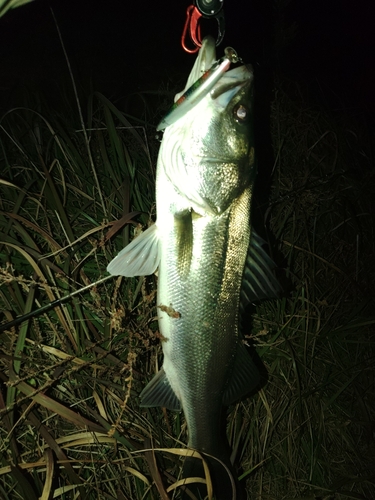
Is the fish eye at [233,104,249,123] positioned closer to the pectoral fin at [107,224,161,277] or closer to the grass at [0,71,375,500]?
the pectoral fin at [107,224,161,277]

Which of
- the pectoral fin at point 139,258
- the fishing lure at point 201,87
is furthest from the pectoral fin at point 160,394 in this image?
the fishing lure at point 201,87

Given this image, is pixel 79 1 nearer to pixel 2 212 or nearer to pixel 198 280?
pixel 2 212

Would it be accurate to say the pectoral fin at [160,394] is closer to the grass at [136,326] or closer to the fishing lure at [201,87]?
the grass at [136,326]

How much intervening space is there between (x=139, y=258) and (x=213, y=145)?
543 millimetres

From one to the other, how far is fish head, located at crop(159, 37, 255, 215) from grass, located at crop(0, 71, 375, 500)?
0.62 metres

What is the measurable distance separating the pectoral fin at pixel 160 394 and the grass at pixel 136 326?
10cm

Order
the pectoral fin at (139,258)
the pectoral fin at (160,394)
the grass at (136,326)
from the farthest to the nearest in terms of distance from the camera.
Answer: the grass at (136,326) < the pectoral fin at (160,394) < the pectoral fin at (139,258)

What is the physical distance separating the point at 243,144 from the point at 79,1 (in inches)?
104

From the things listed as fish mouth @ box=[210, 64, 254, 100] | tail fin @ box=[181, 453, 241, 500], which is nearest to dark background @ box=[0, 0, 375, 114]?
fish mouth @ box=[210, 64, 254, 100]

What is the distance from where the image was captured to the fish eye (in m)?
1.47

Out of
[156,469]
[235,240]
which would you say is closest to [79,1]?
[235,240]

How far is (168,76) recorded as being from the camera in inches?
119

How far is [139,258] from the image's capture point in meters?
1.54

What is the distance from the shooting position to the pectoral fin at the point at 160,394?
1.65m
